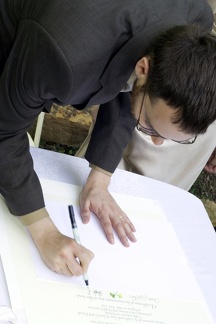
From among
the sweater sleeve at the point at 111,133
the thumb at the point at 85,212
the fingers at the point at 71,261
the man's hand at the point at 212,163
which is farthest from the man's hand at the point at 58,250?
the man's hand at the point at 212,163

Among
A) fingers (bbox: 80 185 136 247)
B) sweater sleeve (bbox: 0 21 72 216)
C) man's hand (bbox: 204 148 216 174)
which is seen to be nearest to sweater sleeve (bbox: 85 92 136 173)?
fingers (bbox: 80 185 136 247)

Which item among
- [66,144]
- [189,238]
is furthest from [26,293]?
[66,144]

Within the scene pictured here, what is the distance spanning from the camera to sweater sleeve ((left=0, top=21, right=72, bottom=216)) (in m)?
0.87

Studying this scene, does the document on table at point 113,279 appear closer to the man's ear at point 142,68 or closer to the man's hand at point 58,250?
the man's hand at point 58,250

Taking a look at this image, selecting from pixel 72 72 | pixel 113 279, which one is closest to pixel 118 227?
pixel 113 279

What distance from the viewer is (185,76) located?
85 centimetres

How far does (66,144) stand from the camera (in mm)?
2283

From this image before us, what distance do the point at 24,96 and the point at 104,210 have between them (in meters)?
0.36

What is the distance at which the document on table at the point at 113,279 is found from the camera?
0.87 meters

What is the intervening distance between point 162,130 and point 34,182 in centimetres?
31

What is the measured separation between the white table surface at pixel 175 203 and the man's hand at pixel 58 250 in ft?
0.64

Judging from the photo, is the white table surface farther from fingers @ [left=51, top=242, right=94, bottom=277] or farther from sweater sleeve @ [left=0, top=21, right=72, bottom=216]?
fingers @ [left=51, top=242, right=94, bottom=277]

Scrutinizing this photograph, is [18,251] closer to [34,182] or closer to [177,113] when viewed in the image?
[34,182]

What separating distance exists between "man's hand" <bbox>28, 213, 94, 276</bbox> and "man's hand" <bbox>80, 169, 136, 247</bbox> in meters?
0.12
